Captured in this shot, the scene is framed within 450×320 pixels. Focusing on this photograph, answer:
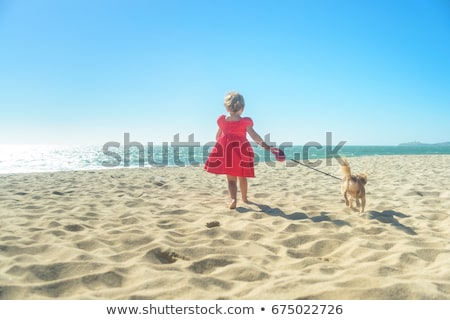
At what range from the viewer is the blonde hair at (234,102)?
438 cm

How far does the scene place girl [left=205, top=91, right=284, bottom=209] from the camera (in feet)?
14.4

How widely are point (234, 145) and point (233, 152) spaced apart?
0.10 meters

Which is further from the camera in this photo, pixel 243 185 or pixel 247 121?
pixel 243 185

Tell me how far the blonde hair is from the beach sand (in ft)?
4.59

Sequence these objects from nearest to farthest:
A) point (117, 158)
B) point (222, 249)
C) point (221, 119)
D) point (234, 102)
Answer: point (222, 249) → point (234, 102) → point (221, 119) → point (117, 158)

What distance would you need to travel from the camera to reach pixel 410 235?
3.11 metres

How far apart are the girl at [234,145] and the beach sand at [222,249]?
539mm

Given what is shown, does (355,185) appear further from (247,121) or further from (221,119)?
(221,119)

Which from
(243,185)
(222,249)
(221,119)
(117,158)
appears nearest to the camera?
(222,249)

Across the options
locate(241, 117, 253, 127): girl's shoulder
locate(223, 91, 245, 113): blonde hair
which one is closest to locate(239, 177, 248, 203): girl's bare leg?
locate(241, 117, 253, 127): girl's shoulder

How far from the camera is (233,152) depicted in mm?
4414

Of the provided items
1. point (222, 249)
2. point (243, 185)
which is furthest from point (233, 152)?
point (222, 249)

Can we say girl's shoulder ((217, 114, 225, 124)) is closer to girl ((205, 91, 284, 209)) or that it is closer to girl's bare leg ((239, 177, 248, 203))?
girl ((205, 91, 284, 209))

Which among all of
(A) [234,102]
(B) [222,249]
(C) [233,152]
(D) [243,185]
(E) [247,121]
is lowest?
(B) [222,249]
